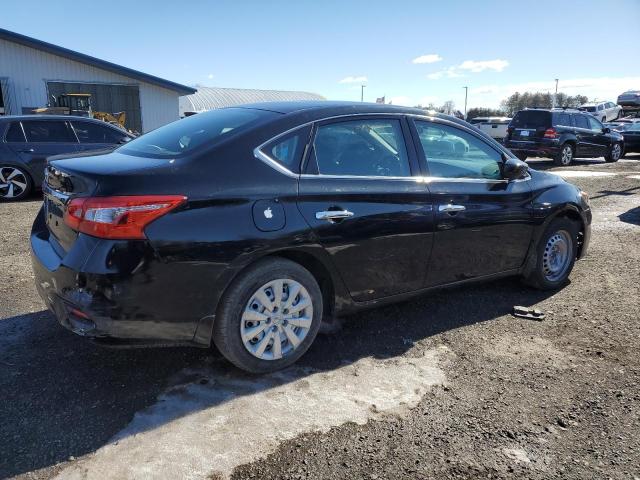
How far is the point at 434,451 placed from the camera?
2.62 m

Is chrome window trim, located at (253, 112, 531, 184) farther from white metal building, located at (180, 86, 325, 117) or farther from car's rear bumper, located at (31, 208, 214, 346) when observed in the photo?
white metal building, located at (180, 86, 325, 117)

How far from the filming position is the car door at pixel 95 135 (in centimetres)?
974

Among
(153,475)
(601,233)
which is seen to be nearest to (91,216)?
(153,475)

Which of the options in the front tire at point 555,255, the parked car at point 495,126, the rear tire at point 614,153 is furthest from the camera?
the parked car at point 495,126

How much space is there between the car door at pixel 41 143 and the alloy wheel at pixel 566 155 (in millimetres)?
14146

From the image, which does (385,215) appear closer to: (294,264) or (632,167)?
(294,264)

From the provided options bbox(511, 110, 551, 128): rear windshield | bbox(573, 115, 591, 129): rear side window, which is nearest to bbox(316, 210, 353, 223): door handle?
bbox(511, 110, 551, 128): rear windshield

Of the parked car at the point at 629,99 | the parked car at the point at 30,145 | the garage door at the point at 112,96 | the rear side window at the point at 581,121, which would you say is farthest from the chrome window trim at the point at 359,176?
the parked car at the point at 629,99

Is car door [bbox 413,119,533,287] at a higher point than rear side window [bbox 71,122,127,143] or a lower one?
lower

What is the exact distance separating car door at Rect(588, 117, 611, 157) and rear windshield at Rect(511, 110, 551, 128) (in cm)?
246

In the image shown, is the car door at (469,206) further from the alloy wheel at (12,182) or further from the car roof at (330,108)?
the alloy wheel at (12,182)

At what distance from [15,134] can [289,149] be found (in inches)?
305

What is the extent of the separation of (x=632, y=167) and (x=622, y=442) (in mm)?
17241

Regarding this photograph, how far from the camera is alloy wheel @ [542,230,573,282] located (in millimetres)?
4844
